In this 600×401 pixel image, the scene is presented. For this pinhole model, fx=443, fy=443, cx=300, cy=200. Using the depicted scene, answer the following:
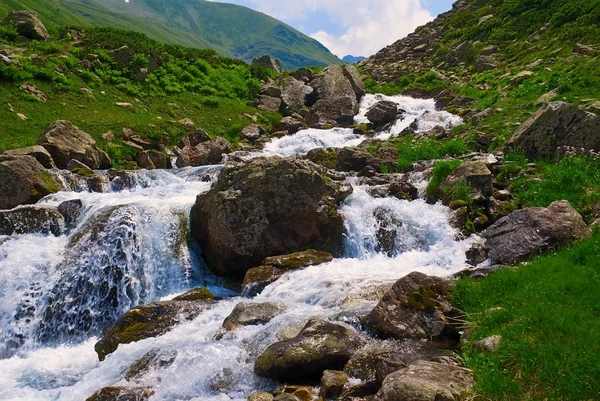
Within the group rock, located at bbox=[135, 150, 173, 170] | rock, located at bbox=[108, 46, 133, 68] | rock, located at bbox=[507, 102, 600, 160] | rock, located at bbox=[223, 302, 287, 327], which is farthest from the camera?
rock, located at bbox=[108, 46, 133, 68]

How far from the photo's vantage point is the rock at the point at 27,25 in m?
36.4


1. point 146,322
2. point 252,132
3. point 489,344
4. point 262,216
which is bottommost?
point 146,322

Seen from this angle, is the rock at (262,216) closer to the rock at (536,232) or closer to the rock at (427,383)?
the rock at (536,232)

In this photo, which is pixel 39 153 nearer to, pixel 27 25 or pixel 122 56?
pixel 122 56

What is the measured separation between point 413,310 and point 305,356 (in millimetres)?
2834

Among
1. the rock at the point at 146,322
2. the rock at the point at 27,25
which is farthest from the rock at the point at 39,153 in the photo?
the rock at the point at 27,25

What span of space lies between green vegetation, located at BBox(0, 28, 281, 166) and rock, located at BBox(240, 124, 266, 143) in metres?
0.55

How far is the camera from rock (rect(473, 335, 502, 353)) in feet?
25.5

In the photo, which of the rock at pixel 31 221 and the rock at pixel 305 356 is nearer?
the rock at pixel 305 356

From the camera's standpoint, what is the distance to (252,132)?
34094 mm

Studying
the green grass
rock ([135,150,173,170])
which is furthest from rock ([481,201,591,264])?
rock ([135,150,173,170])

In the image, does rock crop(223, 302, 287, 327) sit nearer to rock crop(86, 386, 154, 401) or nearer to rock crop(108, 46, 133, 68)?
rock crop(86, 386, 154, 401)

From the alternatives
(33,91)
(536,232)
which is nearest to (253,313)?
(536,232)

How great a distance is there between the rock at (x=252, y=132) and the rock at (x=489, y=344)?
2716 centimetres
